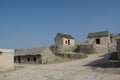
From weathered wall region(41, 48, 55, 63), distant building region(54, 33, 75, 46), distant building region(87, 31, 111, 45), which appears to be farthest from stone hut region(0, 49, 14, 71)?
distant building region(87, 31, 111, 45)

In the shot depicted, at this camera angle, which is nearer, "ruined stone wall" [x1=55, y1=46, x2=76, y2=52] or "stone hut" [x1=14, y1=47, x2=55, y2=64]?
"stone hut" [x1=14, y1=47, x2=55, y2=64]

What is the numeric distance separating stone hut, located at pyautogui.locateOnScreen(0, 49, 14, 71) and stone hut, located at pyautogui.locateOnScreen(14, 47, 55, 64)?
40.3 ft

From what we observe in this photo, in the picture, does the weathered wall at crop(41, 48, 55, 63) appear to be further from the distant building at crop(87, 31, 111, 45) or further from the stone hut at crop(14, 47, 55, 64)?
the distant building at crop(87, 31, 111, 45)

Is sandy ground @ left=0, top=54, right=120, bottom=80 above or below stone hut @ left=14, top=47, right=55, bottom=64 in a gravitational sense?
below

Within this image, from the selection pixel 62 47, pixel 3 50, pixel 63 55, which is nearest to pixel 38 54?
pixel 63 55

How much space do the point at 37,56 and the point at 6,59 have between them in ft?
45.1

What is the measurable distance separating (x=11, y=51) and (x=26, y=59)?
1487 cm

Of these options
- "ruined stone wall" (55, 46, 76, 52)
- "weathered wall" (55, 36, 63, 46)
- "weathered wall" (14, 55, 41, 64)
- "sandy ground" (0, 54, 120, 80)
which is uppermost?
"weathered wall" (55, 36, 63, 46)

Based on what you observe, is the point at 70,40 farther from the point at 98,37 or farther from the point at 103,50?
the point at 103,50

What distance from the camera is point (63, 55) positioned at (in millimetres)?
47062

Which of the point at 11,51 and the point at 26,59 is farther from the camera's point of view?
the point at 26,59

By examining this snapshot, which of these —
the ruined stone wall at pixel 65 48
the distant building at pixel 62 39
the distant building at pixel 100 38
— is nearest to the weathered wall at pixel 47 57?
the ruined stone wall at pixel 65 48

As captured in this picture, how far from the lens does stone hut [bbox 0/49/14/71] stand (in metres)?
31.2

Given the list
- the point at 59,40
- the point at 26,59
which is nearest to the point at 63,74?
the point at 26,59
